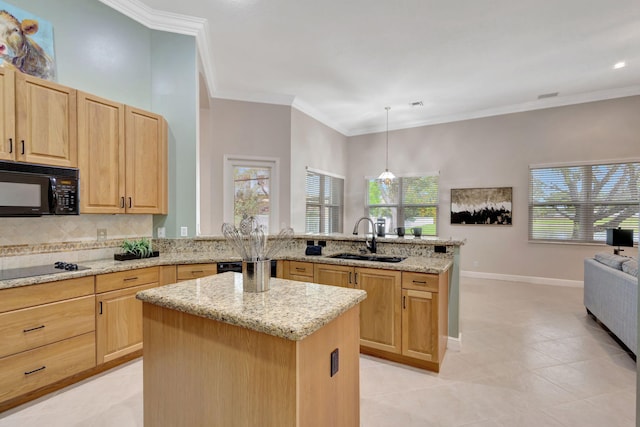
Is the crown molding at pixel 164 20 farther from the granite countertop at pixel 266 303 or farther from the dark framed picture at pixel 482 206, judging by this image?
the dark framed picture at pixel 482 206

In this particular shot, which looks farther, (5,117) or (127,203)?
(127,203)

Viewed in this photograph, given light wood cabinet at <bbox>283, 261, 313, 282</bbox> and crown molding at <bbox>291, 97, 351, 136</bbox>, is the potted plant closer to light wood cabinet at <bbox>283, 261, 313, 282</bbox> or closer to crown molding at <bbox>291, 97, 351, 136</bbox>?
light wood cabinet at <bbox>283, 261, 313, 282</bbox>

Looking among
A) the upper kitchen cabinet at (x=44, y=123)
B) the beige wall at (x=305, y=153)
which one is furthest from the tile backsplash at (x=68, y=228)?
the beige wall at (x=305, y=153)

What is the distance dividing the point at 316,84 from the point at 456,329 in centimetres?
403

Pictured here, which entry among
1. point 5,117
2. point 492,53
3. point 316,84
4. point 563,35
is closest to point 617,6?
point 563,35

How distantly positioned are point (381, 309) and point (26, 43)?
378cm

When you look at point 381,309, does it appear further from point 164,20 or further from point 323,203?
point 323,203

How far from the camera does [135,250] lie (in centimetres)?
297

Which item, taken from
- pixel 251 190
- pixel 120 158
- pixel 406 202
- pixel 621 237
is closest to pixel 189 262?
pixel 120 158

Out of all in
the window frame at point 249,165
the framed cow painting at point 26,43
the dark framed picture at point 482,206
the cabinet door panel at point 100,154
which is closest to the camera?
the framed cow painting at point 26,43

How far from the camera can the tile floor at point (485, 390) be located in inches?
79.2

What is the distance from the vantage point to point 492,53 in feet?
12.9

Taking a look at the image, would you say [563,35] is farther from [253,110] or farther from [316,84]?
[253,110]

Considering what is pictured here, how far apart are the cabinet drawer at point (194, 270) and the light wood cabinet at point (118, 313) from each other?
27 centimetres
